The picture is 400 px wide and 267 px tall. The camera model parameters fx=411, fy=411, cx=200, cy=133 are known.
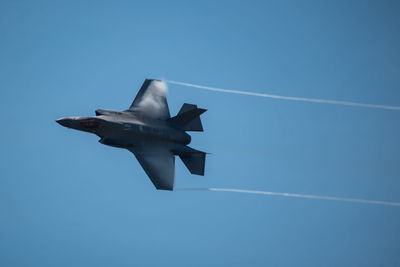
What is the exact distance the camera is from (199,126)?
111 feet

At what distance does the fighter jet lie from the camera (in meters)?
30.2

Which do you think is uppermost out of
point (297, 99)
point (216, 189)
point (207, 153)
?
point (297, 99)

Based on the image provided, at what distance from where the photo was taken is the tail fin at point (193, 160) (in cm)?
3216

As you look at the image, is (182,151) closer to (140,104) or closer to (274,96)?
(140,104)

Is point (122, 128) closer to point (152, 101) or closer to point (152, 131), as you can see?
point (152, 131)

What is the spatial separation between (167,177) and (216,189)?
3.77m

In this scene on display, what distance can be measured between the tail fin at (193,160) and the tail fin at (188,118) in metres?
2.00

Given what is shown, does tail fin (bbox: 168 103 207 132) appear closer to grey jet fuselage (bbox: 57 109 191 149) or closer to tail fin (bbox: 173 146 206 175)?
grey jet fuselage (bbox: 57 109 191 149)

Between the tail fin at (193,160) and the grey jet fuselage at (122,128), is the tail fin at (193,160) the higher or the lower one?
the lower one

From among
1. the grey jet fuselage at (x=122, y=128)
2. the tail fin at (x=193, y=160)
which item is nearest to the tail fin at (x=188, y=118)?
the grey jet fuselage at (x=122, y=128)

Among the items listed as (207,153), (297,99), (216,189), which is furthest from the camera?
(297,99)

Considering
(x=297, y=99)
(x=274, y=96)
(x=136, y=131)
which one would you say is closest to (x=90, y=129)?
(x=136, y=131)

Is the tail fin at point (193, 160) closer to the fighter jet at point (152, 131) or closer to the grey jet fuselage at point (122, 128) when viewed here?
the fighter jet at point (152, 131)

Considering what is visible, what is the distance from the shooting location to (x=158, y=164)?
30969mm
